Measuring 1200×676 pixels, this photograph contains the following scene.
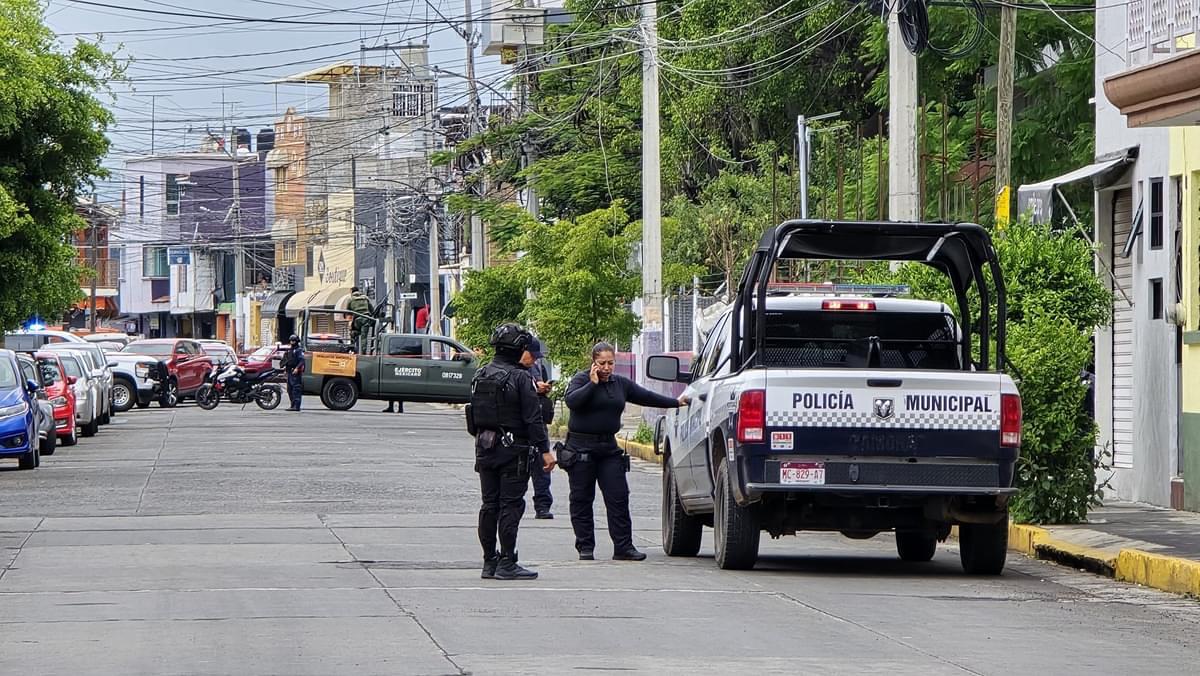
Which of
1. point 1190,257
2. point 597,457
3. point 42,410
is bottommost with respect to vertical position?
point 42,410

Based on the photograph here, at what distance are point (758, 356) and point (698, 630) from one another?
3546mm

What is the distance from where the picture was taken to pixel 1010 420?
14.3 meters

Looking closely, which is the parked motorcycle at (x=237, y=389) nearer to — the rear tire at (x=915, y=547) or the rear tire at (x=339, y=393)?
the rear tire at (x=339, y=393)

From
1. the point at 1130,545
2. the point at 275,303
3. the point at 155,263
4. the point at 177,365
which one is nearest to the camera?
Result: the point at 1130,545

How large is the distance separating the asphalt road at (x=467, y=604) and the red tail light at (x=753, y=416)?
3.45 ft

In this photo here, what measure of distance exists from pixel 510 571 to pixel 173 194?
330ft

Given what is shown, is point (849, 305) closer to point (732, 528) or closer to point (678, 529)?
point (732, 528)

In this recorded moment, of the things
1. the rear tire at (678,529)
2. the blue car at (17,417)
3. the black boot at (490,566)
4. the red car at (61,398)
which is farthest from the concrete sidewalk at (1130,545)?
the red car at (61,398)

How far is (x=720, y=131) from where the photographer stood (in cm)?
5200

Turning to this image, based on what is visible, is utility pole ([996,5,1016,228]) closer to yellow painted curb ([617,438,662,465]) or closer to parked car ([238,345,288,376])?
yellow painted curb ([617,438,662,465])

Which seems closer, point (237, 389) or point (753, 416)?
point (753, 416)

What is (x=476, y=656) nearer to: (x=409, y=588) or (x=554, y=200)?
(x=409, y=588)

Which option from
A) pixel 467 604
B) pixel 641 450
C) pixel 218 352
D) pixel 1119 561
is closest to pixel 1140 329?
pixel 1119 561

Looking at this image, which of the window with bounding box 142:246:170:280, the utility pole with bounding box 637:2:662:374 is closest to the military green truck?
the utility pole with bounding box 637:2:662:374
